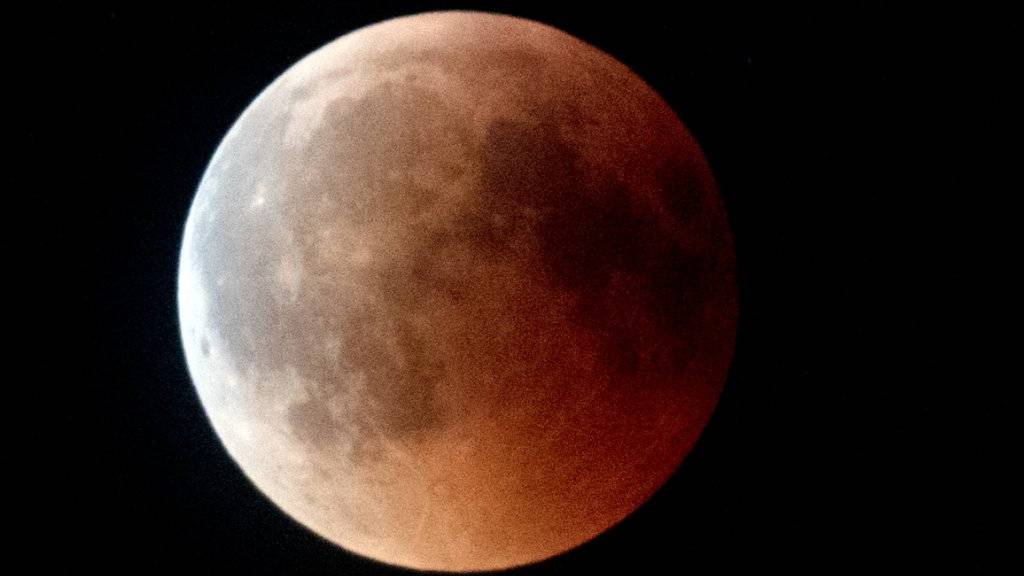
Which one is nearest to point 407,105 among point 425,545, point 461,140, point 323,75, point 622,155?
point 461,140

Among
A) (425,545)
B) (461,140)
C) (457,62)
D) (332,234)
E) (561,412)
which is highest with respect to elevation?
(457,62)

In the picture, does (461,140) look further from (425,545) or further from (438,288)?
(425,545)

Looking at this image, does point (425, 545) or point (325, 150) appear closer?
point (325, 150)

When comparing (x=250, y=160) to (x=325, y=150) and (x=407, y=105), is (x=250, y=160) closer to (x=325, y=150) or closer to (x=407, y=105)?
(x=325, y=150)

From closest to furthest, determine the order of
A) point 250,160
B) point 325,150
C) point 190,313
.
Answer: point 325,150 < point 250,160 < point 190,313

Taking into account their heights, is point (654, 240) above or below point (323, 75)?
below

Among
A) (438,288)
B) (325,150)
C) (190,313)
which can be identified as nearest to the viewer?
(438,288)
